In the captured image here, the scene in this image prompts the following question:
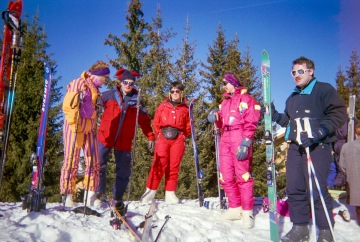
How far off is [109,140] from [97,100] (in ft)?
2.44

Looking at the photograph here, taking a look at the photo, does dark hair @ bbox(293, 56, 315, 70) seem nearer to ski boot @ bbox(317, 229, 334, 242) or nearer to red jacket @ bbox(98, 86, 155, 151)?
ski boot @ bbox(317, 229, 334, 242)

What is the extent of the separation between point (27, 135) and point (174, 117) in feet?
→ 34.6

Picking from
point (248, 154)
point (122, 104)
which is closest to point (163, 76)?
point (122, 104)

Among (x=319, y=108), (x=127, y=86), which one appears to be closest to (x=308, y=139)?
(x=319, y=108)

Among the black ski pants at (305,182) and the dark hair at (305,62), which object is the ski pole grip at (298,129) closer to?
the black ski pants at (305,182)

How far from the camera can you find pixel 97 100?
14.8ft

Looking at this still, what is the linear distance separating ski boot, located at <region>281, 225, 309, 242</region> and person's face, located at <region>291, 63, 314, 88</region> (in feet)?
5.84

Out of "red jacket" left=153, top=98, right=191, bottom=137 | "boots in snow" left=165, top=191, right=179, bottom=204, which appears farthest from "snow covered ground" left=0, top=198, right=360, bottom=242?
"red jacket" left=153, top=98, right=191, bottom=137

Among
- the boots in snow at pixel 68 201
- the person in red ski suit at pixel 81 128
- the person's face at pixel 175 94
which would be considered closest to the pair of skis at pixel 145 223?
the person in red ski suit at pixel 81 128

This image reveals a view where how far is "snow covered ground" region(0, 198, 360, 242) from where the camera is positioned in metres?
2.76

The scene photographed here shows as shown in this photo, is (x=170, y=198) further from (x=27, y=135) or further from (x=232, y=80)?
(x=27, y=135)

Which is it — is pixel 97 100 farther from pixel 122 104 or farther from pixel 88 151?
pixel 88 151

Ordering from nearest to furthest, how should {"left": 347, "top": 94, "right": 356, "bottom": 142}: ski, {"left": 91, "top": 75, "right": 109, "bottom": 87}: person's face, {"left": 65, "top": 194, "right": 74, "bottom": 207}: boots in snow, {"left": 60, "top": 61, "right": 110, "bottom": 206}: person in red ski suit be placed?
{"left": 60, "top": 61, "right": 110, "bottom": 206}: person in red ski suit
{"left": 65, "top": 194, "right": 74, "bottom": 207}: boots in snow
{"left": 91, "top": 75, "right": 109, "bottom": 87}: person's face
{"left": 347, "top": 94, "right": 356, "bottom": 142}: ski

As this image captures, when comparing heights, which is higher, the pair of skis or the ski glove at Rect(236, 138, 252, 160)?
the ski glove at Rect(236, 138, 252, 160)
